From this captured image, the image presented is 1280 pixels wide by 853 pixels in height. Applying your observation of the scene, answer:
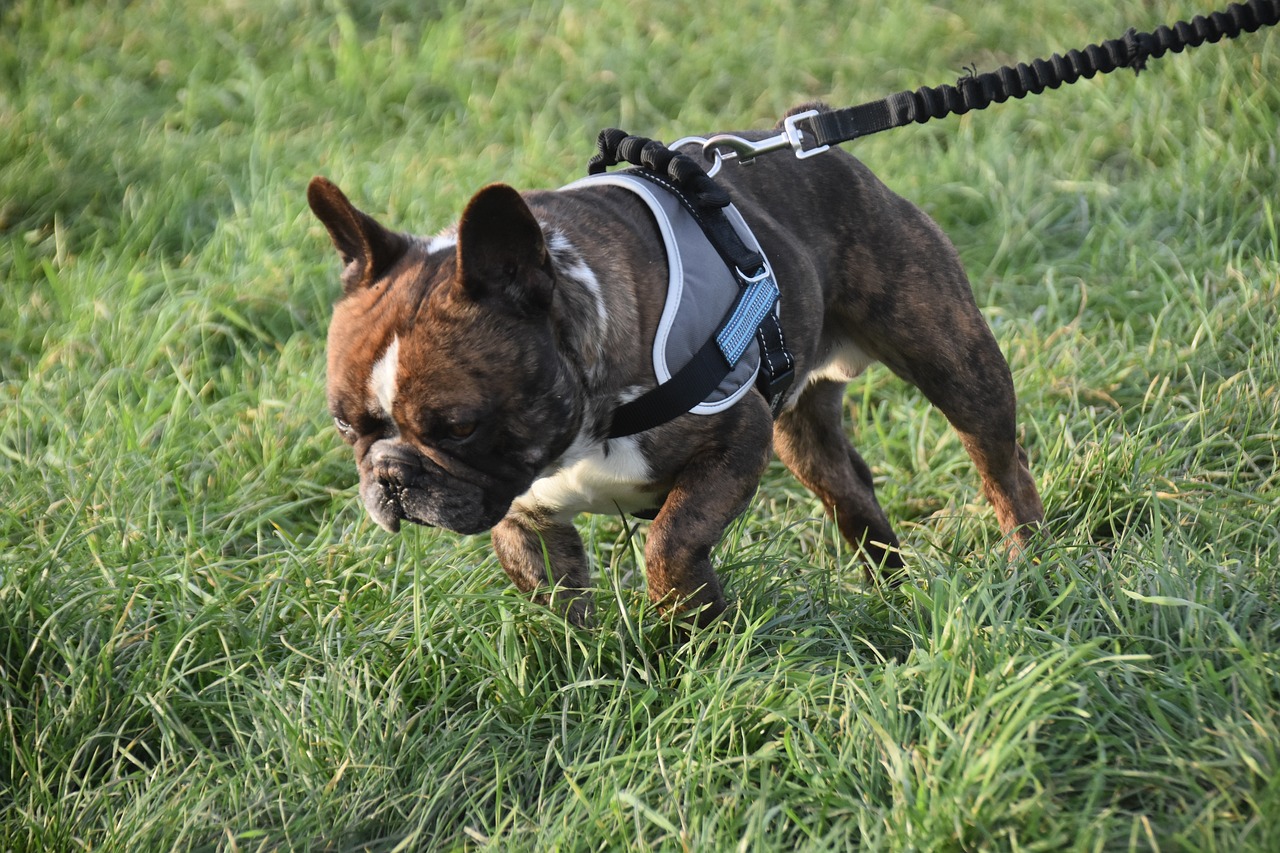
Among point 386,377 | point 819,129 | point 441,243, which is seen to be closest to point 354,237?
point 441,243

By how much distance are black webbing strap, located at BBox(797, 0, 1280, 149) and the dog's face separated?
1.05 meters

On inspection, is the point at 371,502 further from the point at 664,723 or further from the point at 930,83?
the point at 930,83

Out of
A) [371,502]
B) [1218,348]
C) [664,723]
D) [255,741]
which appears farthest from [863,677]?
[1218,348]

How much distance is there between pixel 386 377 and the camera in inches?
104

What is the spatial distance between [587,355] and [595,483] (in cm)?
35

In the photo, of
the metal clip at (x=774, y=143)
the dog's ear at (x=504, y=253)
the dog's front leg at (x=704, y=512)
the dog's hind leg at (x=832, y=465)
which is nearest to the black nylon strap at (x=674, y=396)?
the dog's front leg at (x=704, y=512)

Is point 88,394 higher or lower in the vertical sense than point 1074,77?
lower

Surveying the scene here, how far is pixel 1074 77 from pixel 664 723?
204 centimetres

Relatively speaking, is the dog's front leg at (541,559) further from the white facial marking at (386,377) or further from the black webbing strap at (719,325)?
the white facial marking at (386,377)

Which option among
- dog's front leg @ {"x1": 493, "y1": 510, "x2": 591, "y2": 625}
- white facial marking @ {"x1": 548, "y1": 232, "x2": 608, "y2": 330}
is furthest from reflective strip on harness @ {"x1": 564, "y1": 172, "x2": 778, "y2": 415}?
dog's front leg @ {"x1": 493, "y1": 510, "x2": 591, "y2": 625}

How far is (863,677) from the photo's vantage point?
2.58 metres

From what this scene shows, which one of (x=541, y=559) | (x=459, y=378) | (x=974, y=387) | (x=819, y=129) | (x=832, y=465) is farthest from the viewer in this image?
(x=832, y=465)

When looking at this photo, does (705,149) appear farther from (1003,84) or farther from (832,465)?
(832,465)

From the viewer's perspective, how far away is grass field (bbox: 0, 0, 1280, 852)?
2422 millimetres
